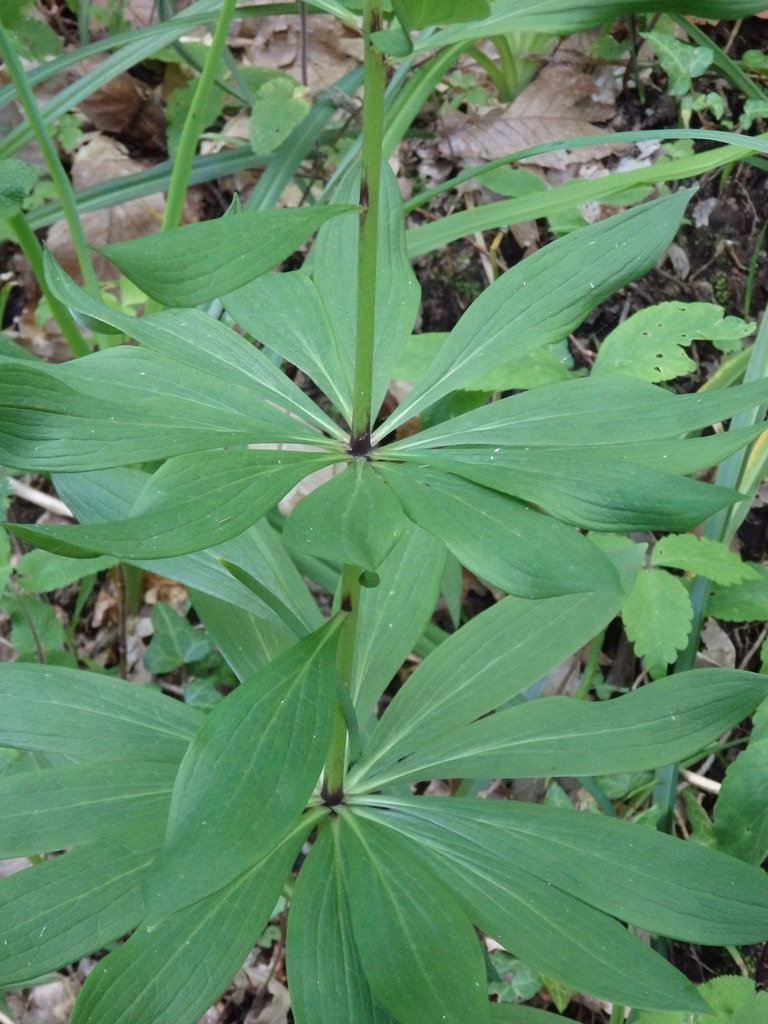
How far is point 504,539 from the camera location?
29.0 inches

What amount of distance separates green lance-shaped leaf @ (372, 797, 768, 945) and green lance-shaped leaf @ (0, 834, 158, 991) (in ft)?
1.08

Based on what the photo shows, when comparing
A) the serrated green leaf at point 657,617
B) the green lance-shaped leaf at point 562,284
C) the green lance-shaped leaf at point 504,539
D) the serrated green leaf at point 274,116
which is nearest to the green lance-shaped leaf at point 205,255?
the green lance-shaped leaf at point 504,539

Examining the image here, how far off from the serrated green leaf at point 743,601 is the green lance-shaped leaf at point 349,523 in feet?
2.94

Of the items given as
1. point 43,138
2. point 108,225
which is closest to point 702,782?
point 43,138

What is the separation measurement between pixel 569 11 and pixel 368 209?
0.34 m

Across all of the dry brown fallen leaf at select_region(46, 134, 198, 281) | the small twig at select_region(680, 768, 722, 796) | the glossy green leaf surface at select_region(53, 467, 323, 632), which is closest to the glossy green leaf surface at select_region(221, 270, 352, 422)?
the glossy green leaf surface at select_region(53, 467, 323, 632)

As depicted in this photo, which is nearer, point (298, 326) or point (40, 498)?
point (298, 326)

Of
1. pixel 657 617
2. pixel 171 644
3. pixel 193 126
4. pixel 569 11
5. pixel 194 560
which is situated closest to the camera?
pixel 569 11

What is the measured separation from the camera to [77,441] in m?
0.77

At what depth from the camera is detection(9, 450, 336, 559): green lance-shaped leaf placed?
2.18 feet

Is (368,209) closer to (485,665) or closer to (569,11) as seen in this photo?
(569,11)

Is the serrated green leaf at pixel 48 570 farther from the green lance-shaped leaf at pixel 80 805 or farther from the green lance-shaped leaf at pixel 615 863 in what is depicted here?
the green lance-shaped leaf at pixel 615 863

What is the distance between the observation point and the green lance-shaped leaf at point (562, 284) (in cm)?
96

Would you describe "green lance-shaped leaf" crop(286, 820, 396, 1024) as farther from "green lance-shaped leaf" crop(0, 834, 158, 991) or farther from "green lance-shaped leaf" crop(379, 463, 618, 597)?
"green lance-shaped leaf" crop(379, 463, 618, 597)
